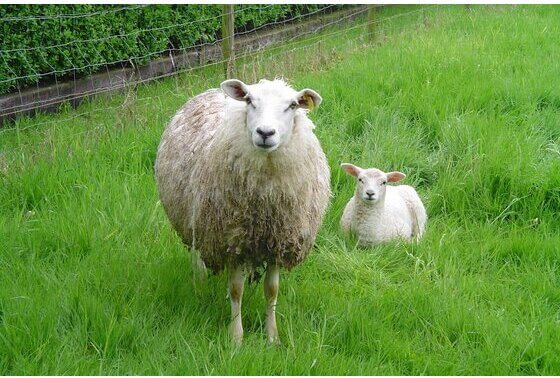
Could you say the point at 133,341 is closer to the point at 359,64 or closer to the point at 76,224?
the point at 76,224

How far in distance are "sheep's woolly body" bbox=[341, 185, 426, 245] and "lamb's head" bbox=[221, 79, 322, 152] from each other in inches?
54.5

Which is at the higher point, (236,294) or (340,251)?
(236,294)

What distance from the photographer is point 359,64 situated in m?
6.91

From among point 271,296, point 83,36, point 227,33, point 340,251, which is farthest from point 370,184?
point 83,36

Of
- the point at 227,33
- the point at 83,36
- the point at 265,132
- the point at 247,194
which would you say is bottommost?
the point at 83,36

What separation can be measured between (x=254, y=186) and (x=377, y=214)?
146cm

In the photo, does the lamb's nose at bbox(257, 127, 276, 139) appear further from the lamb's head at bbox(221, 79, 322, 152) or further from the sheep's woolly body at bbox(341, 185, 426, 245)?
the sheep's woolly body at bbox(341, 185, 426, 245)

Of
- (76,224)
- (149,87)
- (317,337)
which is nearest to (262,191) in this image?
(317,337)

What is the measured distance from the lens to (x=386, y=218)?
4551mm

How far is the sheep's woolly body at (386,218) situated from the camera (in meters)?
4.48

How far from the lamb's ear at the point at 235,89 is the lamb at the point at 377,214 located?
142 centimetres

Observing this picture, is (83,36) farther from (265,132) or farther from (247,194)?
(265,132)

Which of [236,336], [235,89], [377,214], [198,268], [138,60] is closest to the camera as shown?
[235,89]

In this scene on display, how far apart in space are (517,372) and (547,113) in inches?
127
